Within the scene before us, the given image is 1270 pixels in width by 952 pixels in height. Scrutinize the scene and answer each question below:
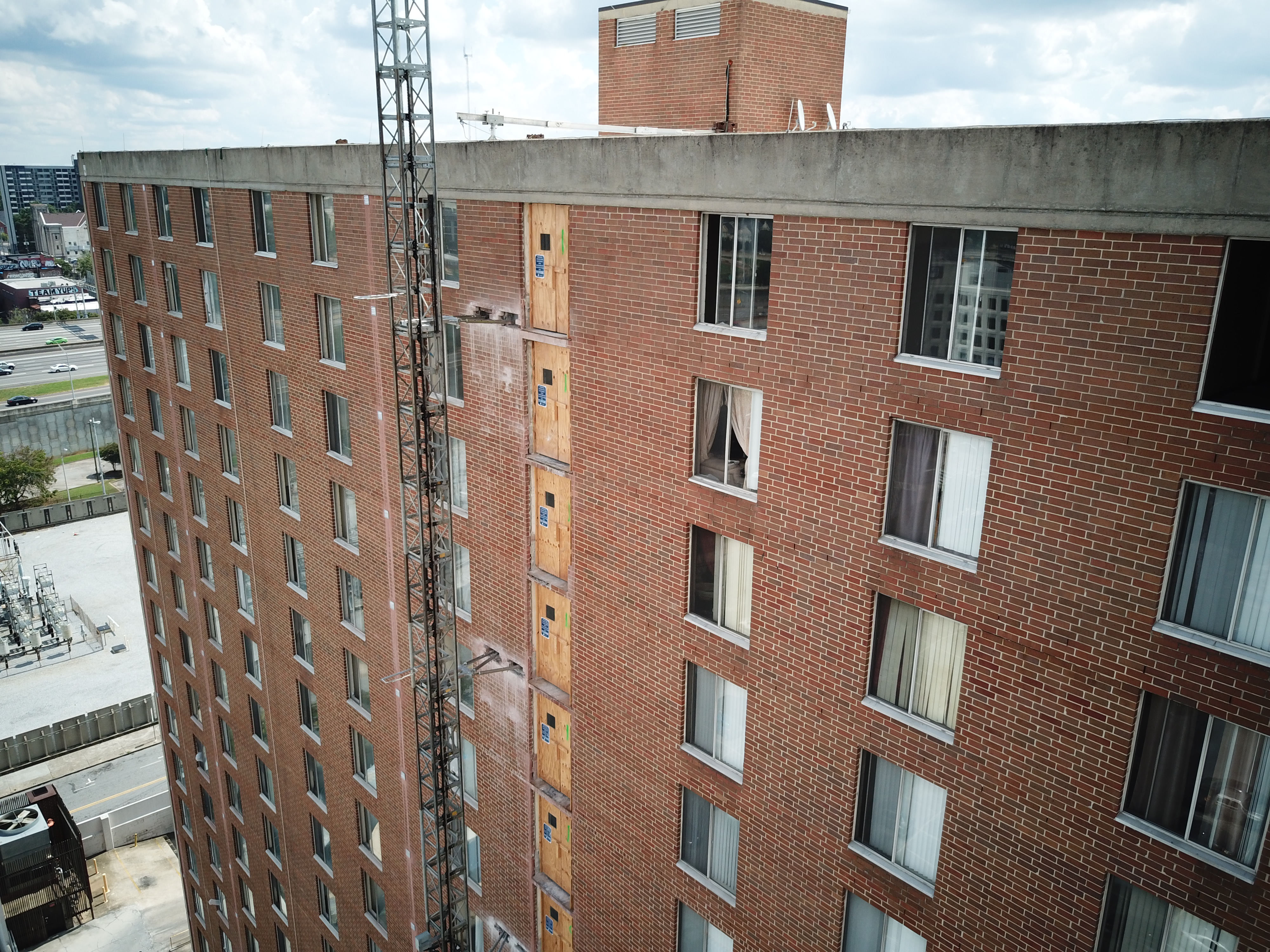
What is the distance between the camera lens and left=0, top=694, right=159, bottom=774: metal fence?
55.7 meters

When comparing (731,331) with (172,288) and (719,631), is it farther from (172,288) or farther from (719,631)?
(172,288)

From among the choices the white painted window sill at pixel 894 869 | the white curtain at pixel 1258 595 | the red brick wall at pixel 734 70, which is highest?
the red brick wall at pixel 734 70

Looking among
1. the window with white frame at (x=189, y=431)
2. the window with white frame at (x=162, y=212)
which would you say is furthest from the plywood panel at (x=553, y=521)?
the window with white frame at (x=162, y=212)

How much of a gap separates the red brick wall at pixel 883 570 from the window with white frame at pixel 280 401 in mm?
12908

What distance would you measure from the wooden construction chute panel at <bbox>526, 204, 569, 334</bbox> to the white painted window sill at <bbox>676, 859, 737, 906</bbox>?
33.8 ft

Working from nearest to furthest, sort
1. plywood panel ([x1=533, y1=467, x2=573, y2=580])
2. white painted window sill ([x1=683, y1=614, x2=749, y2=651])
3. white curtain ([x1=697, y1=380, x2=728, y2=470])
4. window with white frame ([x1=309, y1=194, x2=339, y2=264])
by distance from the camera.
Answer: white curtain ([x1=697, y1=380, x2=728, y2=470])
white painted window sill ([x1=683, y1=614, x2=749, y2=651])
plywood panel ([x1=533, y1=467, x2=573, y2=580])
window with white frame ([x1=309, y1=194, x2=339, y2=264])

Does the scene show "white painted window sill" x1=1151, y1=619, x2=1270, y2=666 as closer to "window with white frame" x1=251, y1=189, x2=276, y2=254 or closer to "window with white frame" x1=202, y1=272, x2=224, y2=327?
"window with white frame" x1=251, y1=189, x2=276, y2=254

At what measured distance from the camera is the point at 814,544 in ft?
44.4

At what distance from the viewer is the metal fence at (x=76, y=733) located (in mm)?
55719

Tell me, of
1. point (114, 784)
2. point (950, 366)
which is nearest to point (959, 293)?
point (950, 366)

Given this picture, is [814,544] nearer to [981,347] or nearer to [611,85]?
[981,347]

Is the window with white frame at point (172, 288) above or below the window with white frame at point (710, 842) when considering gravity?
above

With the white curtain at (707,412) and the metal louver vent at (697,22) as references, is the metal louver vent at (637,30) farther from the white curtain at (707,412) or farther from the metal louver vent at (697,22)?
the white curtain at (707,412)

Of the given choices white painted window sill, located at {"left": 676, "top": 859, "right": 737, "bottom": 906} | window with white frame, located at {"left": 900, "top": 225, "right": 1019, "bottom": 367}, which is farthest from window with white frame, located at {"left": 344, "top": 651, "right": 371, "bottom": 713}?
window with white frame, located at {"left": 900, "top": 225, "right": 1019, "bottom": 367}
